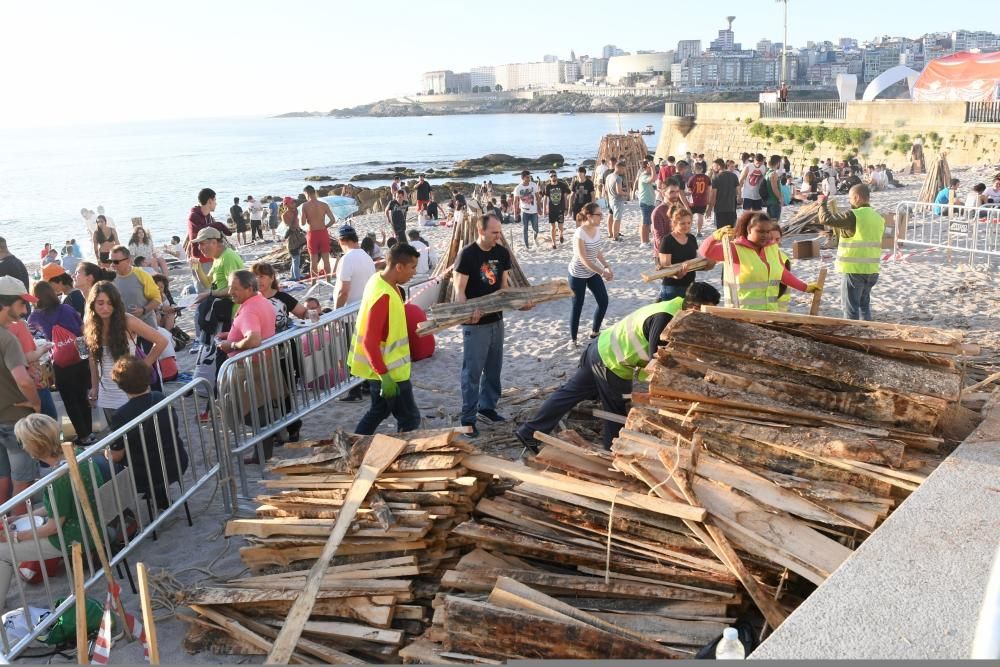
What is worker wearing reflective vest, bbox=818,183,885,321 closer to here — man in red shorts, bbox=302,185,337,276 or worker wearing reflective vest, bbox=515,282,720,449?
worker wearing reflective vest, bbox=515,282,720,449

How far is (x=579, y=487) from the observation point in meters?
4.91

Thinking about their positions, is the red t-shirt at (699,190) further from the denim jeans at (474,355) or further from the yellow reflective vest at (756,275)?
the denim jeans at (474,355)

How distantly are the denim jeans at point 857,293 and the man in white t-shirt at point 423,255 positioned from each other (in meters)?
7.09

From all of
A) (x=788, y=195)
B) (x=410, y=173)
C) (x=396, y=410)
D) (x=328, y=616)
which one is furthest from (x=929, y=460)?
(x=410, y=173)

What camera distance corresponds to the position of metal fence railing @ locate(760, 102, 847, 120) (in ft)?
125

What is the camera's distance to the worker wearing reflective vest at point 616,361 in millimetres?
5695

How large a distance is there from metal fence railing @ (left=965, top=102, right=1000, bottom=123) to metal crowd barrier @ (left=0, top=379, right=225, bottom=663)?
3309 centimetres

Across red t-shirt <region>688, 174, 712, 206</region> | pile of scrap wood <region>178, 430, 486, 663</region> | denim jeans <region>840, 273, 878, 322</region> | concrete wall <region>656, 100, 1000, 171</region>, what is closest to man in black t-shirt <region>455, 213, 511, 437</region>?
pile of scrap wood <region>178, 430, 486, 663</region>

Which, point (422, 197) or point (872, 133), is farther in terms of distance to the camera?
point (872, 133)

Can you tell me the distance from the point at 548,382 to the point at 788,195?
583 inches

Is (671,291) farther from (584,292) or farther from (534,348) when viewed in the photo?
(534,348)

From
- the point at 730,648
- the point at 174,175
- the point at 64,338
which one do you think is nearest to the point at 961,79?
the point at 64,338

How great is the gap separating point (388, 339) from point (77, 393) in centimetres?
331

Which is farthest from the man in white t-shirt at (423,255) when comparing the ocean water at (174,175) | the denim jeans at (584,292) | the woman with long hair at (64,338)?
the ocean water at (174,175)
